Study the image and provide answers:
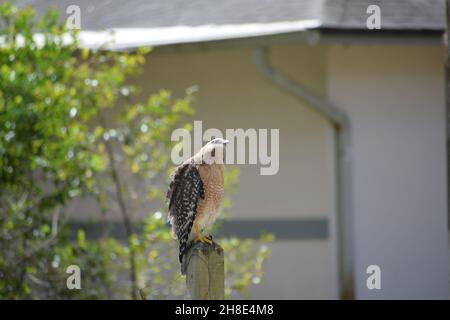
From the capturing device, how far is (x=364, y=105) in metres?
9.30

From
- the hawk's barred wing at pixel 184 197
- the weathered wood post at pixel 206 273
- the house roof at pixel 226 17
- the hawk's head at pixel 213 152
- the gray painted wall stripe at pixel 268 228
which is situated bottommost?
the weathered wood post at pixel 206 273

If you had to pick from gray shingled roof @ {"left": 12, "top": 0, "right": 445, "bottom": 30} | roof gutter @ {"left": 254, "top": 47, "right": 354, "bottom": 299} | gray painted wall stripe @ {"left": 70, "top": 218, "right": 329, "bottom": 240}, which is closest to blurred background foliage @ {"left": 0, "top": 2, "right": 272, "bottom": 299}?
gray painted wall stripe @ {"left": 70, "top": 218, "right": 329, "bottom": 240}

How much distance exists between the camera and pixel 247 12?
30.8 ft

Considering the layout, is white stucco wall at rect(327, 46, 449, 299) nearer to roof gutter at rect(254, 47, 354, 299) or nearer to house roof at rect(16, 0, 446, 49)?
roof gutter at rect(254, 47, 354, 299)

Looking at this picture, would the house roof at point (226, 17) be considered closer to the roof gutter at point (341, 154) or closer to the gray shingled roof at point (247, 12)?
the gray shingled roof at point (247, 12)

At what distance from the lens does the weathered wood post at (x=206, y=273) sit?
15.7ft

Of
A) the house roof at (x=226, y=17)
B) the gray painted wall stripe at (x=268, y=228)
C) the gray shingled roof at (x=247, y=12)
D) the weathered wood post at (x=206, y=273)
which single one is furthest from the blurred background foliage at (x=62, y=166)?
the weathered wood post at (x=206, y=273)

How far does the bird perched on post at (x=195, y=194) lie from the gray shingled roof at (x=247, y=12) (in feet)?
10.9

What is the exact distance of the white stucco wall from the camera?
9195 mm

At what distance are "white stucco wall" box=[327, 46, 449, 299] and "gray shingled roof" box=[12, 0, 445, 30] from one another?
0.39m

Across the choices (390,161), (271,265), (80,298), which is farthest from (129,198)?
(390,161)

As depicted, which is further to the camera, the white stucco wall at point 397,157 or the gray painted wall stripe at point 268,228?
the gray painted wall stripe at point 268,228

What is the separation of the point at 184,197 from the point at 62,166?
2410mm

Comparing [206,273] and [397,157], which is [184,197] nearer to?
[206,273]
